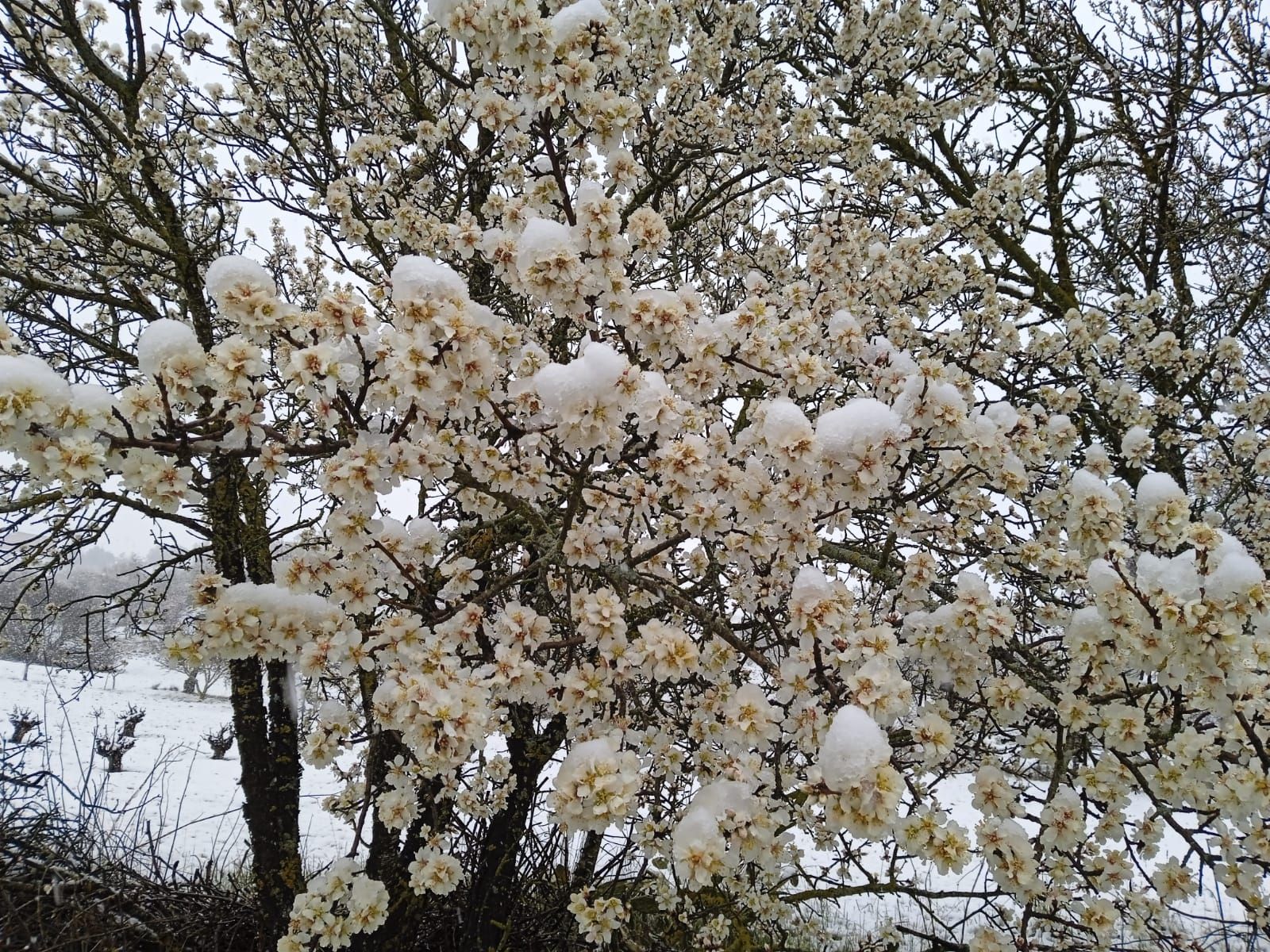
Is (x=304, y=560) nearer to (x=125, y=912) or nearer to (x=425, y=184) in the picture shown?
(x=425, y=184)

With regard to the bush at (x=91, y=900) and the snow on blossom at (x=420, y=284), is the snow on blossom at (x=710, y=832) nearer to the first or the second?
the snow on blossom at (x=420, y=284)

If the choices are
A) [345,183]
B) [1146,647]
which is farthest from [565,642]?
[345,183]

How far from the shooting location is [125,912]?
13.8ft

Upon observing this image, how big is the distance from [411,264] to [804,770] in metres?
2.02

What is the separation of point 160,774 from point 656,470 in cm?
946

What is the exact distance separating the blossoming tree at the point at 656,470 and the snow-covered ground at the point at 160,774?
1616 mm

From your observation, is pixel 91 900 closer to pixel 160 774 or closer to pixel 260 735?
pixel 260 735

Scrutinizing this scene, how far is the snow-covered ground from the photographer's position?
5922 millimetres

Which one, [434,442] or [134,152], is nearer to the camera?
[434,442]

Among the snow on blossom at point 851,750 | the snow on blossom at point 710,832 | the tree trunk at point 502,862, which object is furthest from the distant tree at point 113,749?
the snow on blossom at point 851,750

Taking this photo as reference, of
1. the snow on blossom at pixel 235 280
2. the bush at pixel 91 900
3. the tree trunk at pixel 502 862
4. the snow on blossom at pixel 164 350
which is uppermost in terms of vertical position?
the snow on blossom at pixel 235 280

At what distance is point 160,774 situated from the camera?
336 inches

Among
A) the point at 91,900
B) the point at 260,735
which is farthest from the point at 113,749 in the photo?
the point at 260,735

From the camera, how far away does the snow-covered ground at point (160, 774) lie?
19.4ft
